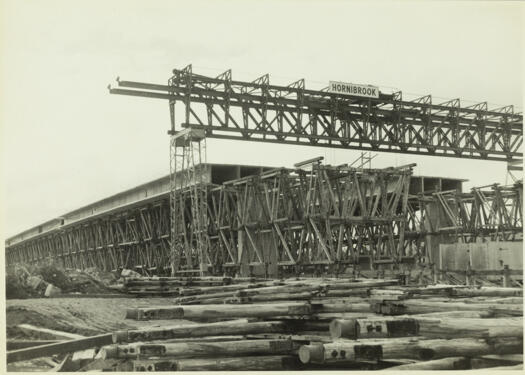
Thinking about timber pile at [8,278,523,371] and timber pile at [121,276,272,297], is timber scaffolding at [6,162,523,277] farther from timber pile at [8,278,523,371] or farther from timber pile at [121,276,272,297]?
timber pile at [8,278,523,371]

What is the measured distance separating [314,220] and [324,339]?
1793 cm

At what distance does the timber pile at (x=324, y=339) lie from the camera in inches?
321

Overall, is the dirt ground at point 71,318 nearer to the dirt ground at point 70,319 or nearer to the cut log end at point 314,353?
the dirt ground at point 70,319

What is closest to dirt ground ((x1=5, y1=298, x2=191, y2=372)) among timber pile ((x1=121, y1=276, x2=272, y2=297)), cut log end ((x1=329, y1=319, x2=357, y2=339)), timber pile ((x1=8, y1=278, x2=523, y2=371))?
timber pile ((x1=8, y1=278, x2=523, y2=371))

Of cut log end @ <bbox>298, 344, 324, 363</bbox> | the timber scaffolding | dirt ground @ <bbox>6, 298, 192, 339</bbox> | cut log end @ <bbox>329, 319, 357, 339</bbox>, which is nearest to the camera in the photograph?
cut log end @ <bbox>298, 344, 324, 363</bbox>

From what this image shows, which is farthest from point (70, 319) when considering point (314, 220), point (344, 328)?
point (314, 220)

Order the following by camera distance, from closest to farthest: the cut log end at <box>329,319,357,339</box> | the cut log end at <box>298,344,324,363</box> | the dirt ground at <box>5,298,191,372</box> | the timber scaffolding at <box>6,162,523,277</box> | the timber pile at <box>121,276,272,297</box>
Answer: the cut log end at <box>298,344,324,363</box> → the cut log end at <box>329,319,357,339</box> → the dirt ground at <box>5,298,191,372</box> → the timber pile at <box>121,276,272,297</box> → the timber scaffolding at <box>6,162,523,277</box>

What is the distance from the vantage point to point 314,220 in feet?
88.4

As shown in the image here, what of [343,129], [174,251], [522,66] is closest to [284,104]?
[343,129]

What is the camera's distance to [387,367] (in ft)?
29.1

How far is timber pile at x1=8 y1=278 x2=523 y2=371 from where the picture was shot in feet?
26.7

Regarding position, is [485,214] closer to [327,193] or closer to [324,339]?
[327,193]

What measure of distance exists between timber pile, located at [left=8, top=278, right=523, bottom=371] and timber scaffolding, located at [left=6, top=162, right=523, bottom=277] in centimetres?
1582

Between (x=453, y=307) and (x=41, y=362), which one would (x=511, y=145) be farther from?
(x=41, y=362)
